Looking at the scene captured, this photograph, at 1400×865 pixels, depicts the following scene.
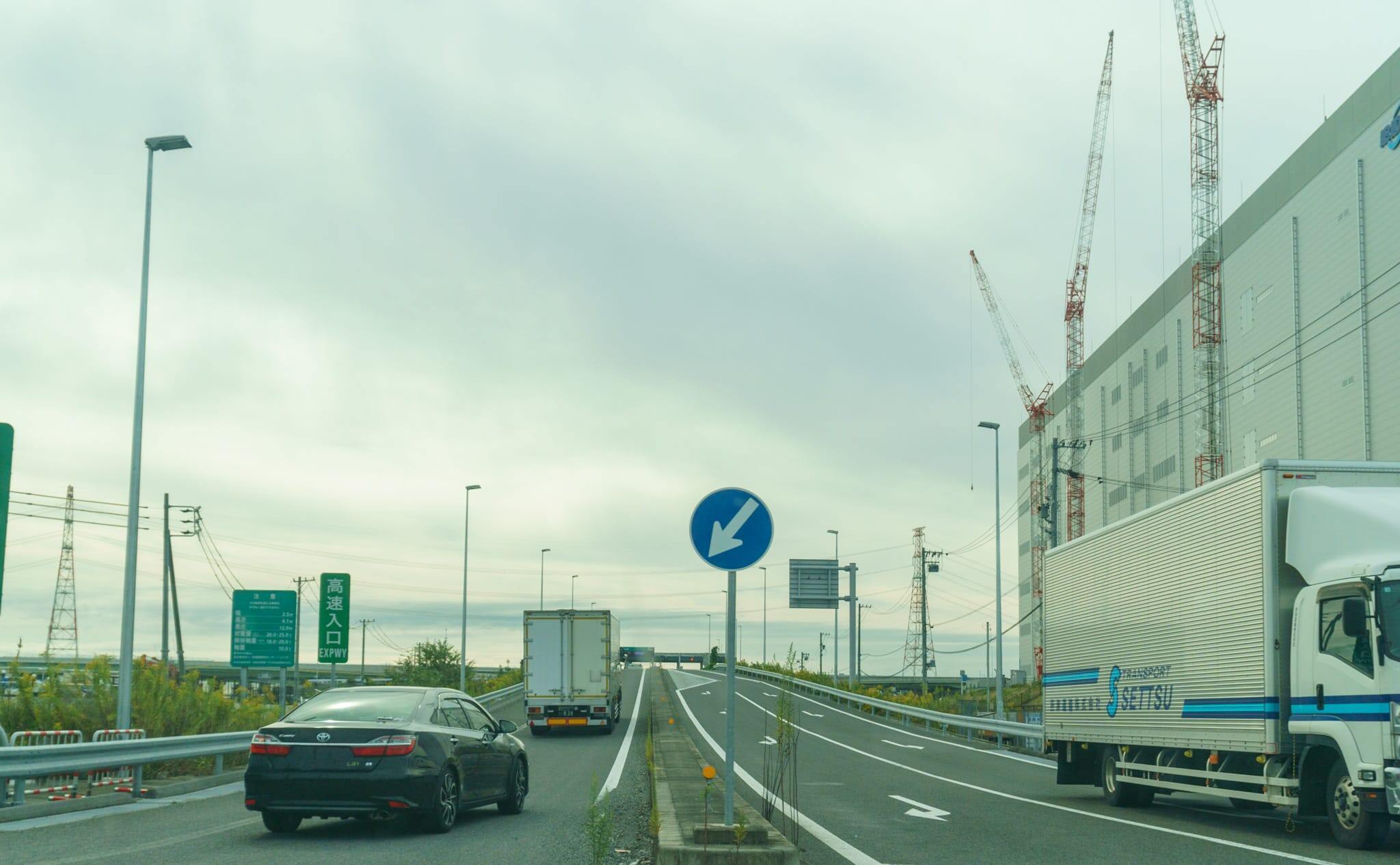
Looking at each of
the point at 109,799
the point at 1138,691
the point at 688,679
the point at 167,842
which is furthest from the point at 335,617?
the point at 688,679

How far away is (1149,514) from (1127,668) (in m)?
2.12

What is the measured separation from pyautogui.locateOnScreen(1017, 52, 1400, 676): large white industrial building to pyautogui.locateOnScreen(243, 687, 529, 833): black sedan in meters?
47.8

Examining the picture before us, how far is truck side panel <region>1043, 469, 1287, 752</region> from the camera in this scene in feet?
45.6

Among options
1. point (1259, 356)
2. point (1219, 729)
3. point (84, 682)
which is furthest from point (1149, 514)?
point (1259, 356)

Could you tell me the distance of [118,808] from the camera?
49.4 feet

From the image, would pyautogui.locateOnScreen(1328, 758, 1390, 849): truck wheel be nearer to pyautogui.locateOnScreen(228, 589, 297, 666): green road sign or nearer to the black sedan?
the black sedan

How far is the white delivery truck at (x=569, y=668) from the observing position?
37781 millimetres

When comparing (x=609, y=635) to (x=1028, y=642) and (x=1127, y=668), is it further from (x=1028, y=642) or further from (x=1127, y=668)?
(x=1028, y=642)

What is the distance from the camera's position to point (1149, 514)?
1719 cm

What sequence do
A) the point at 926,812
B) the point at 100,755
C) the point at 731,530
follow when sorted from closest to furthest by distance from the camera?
the point at 731,530, the point at 100,755, the point at 926,812

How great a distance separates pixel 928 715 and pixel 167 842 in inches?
1372

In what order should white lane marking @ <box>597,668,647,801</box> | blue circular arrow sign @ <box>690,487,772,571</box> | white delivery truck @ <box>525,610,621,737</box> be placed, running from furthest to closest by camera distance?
white delivery truck @ <box>525,610,621,737</box>
white lane marking @ <box>597,668,647,801</box>
blue circular arrow sign @ <box>690,487,772,571</box>

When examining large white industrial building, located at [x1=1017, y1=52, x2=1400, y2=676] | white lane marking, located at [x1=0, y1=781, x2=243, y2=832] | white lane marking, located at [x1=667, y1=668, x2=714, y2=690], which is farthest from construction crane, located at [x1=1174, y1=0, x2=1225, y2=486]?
white lane marking, located at [x1=0, y1=781, x2=243, y2=832]

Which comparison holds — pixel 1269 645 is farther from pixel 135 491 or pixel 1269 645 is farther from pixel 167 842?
pixel 135 491
